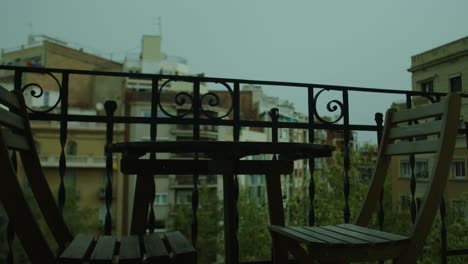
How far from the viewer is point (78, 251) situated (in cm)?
130

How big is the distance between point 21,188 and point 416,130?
1.63 metres

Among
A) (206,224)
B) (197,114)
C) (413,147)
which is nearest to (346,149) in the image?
(413,147)

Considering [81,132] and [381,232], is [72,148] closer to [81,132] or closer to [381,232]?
[81,132]

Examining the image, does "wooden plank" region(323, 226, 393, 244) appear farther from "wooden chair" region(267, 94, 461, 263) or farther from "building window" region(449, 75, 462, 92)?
"building window" region(449, 75, 462, 92)

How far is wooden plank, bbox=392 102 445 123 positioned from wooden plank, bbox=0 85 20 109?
1.74 metres

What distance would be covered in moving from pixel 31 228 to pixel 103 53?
3495 cm

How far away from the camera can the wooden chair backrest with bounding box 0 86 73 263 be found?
124 centimetres

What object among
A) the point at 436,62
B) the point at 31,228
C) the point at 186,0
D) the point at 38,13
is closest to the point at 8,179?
the point at 31,228

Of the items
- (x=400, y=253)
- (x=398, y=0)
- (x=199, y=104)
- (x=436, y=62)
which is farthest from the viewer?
(x=398, y=0)

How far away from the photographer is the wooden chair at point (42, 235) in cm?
124

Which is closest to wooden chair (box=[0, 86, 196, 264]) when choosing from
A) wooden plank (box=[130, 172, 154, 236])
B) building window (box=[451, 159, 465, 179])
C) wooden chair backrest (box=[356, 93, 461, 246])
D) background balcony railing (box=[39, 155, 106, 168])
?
wooden plank (box=[130, 172, 154, 236])

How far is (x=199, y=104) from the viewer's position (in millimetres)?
2203

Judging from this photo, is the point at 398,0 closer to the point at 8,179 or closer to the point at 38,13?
the point at 8,179

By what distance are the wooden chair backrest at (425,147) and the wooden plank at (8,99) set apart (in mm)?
1634
